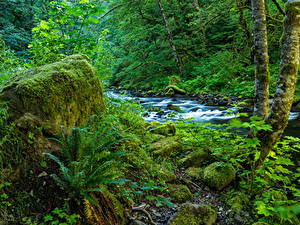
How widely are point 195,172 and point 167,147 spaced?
858 mm

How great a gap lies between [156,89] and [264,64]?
1508 centimetres

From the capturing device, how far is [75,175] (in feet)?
6.57

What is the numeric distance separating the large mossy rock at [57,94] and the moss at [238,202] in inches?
109

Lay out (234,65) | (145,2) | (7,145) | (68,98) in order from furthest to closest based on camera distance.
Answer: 1. (145,2)
2. (234,65)
3. (68,98)
4. (7,145)

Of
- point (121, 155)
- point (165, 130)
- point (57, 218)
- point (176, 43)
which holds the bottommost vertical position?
point (165, 130)

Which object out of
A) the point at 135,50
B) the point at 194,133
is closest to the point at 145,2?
the point at 135,50

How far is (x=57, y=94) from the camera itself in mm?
2889

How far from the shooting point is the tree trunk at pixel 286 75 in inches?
123

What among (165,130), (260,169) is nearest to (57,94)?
(260,169)

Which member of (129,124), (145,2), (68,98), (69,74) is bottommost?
(129,124)

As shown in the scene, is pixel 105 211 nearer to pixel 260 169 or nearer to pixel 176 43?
pixel 260 169

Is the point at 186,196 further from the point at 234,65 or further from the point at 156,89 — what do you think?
the point at 156,89

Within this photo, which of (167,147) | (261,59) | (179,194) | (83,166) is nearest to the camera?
(83,166)

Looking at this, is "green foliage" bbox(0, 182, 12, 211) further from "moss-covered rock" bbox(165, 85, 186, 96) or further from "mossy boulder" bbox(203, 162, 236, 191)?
"moss-covered rock" bbox(165, 85, 186, 96)
